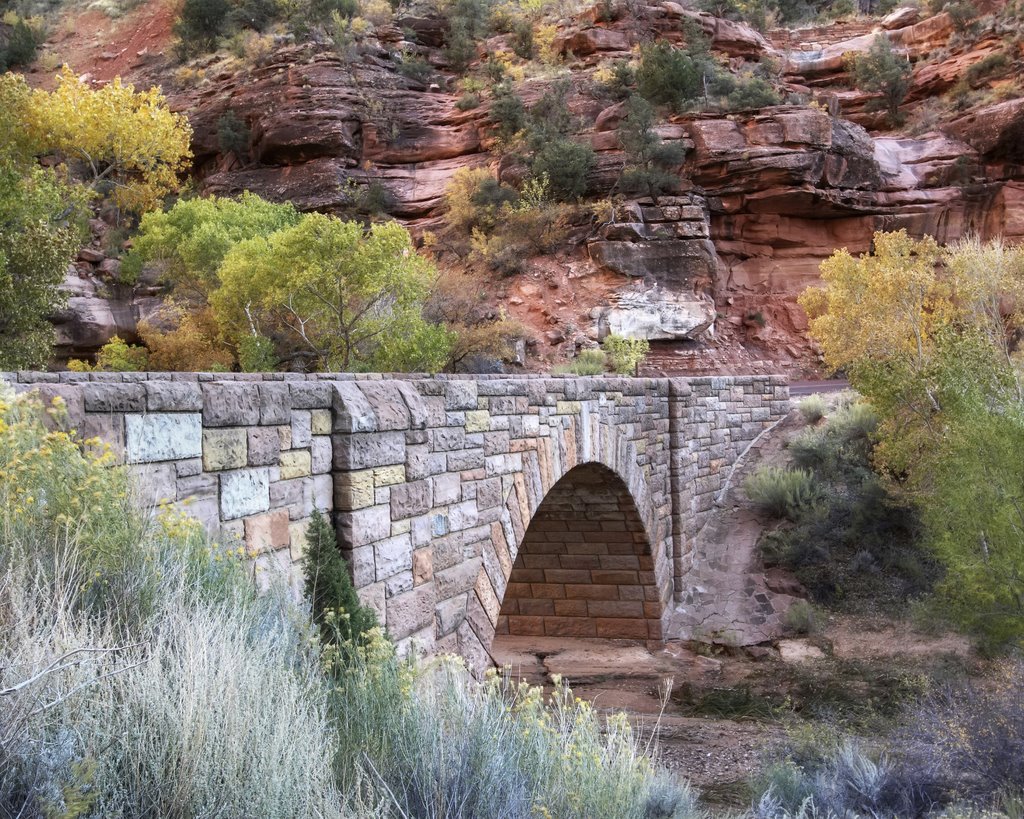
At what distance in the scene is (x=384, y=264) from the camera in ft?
52.9

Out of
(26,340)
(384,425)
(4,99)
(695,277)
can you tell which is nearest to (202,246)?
(4,99)

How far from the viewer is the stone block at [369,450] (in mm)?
5520

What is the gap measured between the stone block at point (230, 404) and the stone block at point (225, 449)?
42 millimetres

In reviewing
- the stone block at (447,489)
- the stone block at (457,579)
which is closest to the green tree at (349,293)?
the stone block at (457,579)

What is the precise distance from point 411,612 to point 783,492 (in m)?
11.3

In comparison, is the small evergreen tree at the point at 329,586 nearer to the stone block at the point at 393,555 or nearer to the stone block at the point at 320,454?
the stone block at the point at 320,454

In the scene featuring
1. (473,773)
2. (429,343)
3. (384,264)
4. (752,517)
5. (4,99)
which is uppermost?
(4,99)

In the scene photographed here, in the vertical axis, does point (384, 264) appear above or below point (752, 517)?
above

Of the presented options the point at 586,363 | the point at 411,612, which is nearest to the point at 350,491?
the point at 411,612

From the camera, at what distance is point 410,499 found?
6324 millimetres

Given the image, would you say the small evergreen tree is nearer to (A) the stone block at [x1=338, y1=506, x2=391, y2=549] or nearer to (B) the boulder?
(A) the stone block at [x1=338, y1=506, x2=391, y2=549]

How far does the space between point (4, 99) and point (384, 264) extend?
12020 millimetres

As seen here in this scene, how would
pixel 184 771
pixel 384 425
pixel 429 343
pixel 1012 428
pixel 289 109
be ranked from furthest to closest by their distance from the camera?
pixel 289 109, pixel 429 343, pixel 1012 428, pixel 384 425, pixel 184 771

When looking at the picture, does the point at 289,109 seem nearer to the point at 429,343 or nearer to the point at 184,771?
the point at 429,343
